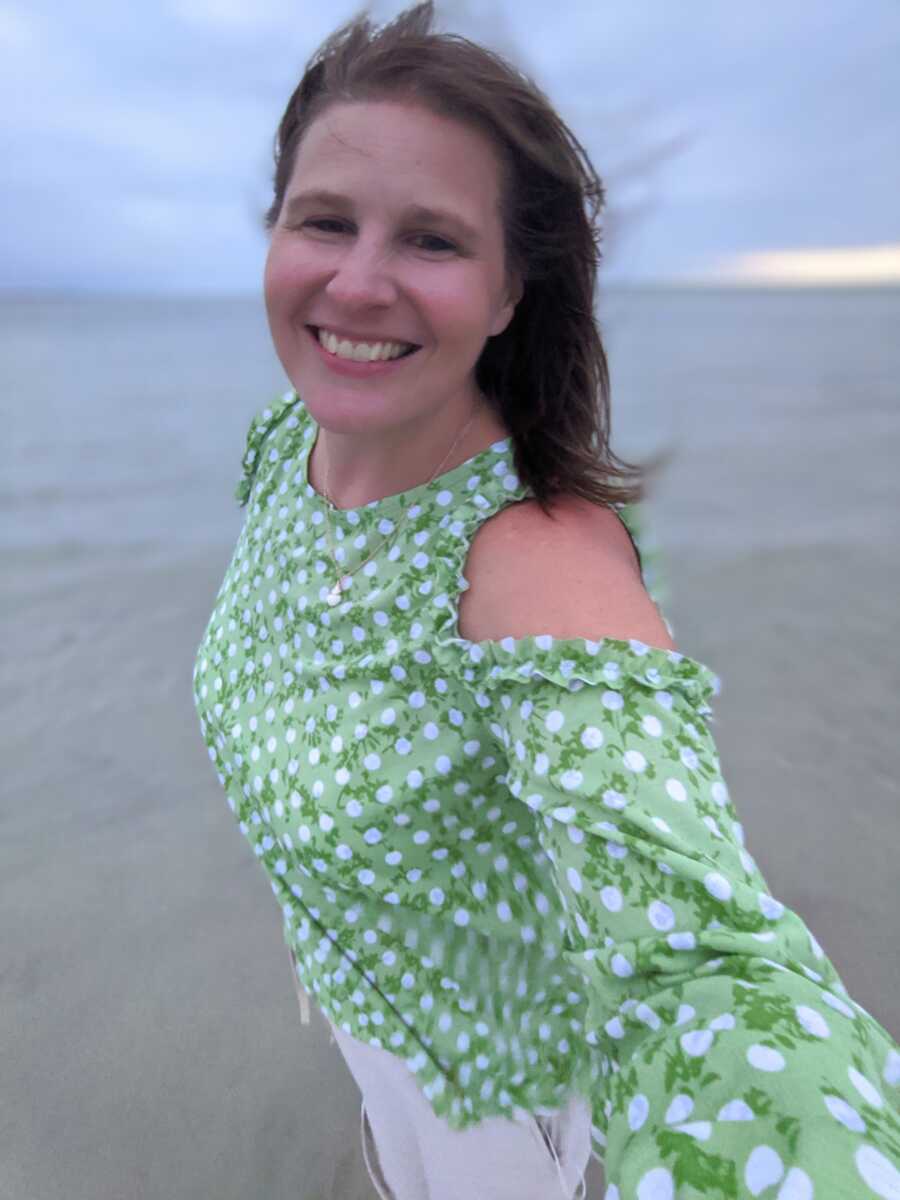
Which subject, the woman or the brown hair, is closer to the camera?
the woman

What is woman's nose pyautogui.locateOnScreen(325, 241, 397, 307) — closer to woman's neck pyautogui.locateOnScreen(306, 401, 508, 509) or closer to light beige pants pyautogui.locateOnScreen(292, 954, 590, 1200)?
woman's neck pyautogui.locateOnScreen(306, 401, 508, 509)

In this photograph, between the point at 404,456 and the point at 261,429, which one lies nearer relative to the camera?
the point at 404,456

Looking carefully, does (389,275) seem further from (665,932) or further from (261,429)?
(665,932)

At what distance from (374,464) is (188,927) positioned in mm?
2293

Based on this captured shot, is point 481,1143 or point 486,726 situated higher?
point 486,726

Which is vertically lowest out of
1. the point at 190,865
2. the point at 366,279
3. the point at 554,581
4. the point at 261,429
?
the point at 190,865

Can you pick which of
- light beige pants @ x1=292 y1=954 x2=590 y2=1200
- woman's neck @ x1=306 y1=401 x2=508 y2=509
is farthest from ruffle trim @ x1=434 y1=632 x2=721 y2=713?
light beige pants @ x1=292 y1=954 x2=590 y2=1200

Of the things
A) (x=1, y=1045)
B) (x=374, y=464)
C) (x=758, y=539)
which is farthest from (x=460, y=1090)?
(x=758, y=539)

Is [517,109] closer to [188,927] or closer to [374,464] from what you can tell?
[374,464]

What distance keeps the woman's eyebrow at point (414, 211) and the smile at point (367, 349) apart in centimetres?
17

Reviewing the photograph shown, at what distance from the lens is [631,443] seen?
11.0 meters

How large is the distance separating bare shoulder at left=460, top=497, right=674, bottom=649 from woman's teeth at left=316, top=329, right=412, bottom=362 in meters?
0.29

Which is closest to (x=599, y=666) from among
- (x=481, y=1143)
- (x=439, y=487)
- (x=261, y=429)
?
(x=439, y=487)

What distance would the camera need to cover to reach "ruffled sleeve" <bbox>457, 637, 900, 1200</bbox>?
2.73 ft
